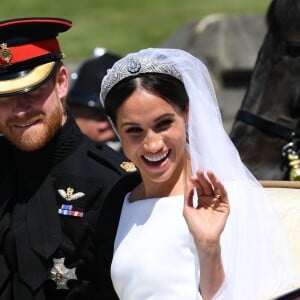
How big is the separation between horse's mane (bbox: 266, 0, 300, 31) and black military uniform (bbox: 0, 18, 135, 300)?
105 centimetres

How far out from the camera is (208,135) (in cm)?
321

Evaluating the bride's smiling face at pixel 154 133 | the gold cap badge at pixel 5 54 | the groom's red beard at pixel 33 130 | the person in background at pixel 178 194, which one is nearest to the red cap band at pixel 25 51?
the gold cap badge at pixel 5 54

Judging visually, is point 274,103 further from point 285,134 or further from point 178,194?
point 178,194

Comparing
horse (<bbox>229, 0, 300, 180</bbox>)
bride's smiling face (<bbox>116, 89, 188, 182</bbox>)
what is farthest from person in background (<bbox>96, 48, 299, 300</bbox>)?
horse (<bbox>229, 0, 300, 180</bbox>)

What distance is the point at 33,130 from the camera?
373 centimetres

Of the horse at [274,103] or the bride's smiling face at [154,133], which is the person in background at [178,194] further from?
the horse at [274,103]

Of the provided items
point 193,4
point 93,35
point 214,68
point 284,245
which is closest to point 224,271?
point 284,245

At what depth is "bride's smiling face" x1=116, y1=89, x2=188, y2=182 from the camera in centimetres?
322

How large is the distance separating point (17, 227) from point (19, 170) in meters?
0.21

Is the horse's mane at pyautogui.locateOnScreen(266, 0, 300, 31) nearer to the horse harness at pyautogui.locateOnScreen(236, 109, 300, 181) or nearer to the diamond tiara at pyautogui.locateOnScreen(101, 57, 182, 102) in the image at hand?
the horse harness at pyautogui.locateOnScreen(236, 109, 300, 181)

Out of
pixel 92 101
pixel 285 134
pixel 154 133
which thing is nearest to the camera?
pixel 154 133

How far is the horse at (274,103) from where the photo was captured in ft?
14.8

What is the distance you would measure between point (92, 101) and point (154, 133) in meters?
2.71

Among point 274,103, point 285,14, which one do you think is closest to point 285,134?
point 274,103
